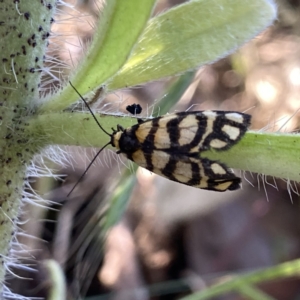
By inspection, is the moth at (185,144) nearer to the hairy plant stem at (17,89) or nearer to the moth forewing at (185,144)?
the moth forewing at (185,144)

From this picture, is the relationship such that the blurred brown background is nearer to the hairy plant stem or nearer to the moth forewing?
the moth forewing

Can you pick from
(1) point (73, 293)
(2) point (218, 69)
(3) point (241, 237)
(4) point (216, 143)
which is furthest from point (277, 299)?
(4) point (216, 143)

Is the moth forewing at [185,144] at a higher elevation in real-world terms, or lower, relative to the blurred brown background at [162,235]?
higher

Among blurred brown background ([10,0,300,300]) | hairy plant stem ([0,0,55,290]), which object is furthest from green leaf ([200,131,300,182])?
blurred brown background ([10,0,300,300])

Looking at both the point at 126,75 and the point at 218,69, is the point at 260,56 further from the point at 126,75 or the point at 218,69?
the point at 126,75

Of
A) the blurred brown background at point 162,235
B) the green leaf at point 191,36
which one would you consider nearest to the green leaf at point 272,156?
the green leaf at point 191,36

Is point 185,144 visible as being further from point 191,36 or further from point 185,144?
point 191,36
